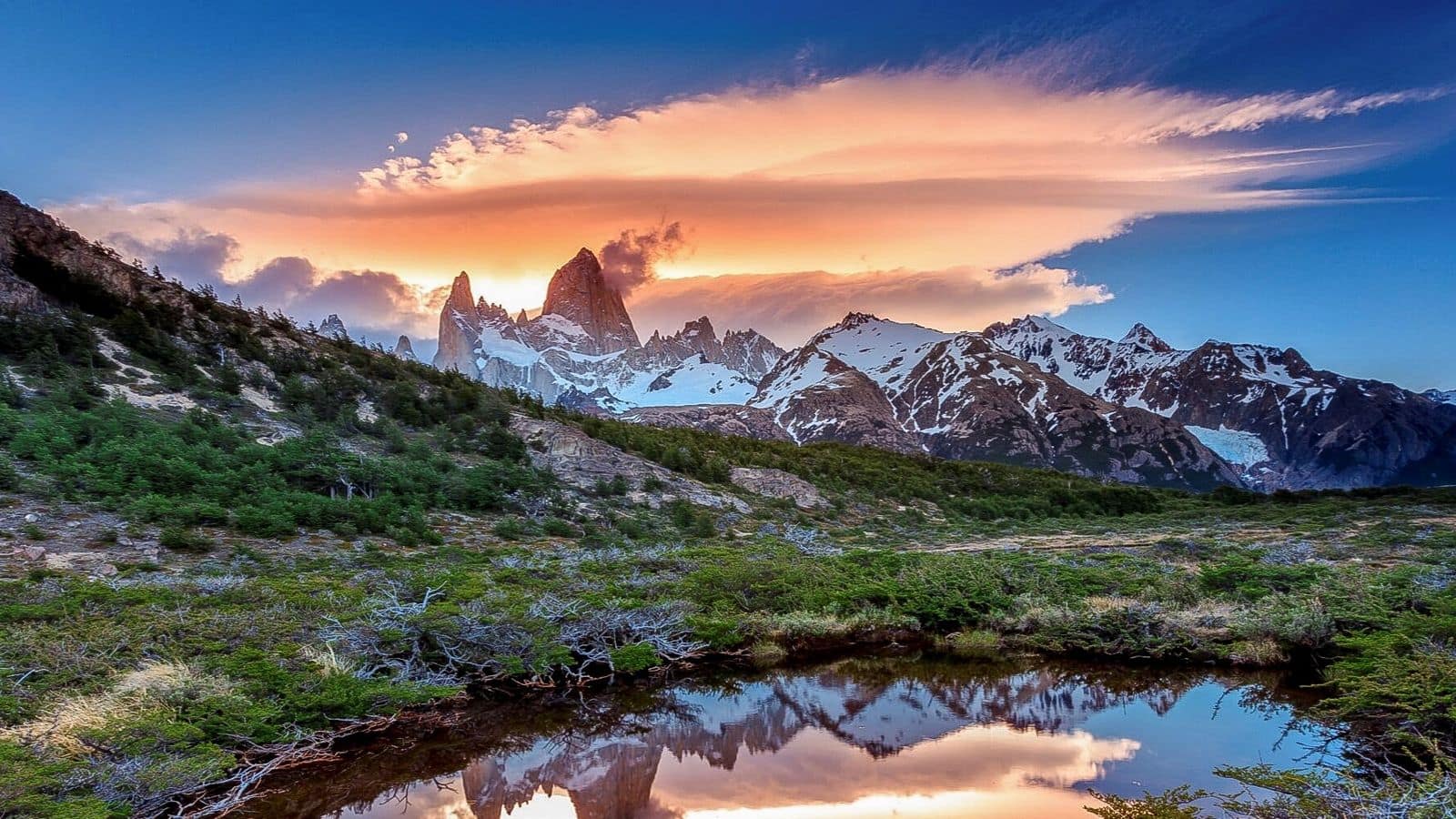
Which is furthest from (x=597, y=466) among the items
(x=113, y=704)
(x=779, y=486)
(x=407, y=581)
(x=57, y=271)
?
(x=113, y=704)

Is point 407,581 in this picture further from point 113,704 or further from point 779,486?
point 779,486

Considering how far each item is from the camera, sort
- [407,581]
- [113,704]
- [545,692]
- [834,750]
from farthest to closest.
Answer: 1. [407,581]
2. [545,692]
3. [834,750]
4. [113,704]

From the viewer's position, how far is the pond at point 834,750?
10.5 m

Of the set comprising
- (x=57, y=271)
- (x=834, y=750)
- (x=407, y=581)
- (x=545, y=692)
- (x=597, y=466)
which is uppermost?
(x=57, y=271)

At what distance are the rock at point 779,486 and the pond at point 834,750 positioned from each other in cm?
4034

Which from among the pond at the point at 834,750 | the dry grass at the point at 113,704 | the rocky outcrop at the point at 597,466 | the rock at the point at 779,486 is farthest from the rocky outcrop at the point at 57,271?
the pond at the point at 834,750

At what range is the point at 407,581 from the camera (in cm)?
1897

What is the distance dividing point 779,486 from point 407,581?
136 feet

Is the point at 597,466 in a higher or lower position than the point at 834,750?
higher

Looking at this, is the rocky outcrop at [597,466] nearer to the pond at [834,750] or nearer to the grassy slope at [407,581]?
the grassy slope at [407,581]

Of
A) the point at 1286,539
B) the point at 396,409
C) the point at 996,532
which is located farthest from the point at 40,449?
the point at 1286,539

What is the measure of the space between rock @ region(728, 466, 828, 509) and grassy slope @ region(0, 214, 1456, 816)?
20.2ft

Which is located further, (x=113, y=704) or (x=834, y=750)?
(x=834, y=750)

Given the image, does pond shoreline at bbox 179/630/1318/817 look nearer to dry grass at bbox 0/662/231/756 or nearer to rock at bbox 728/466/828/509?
dry grass at bbox 0/662/231/756
